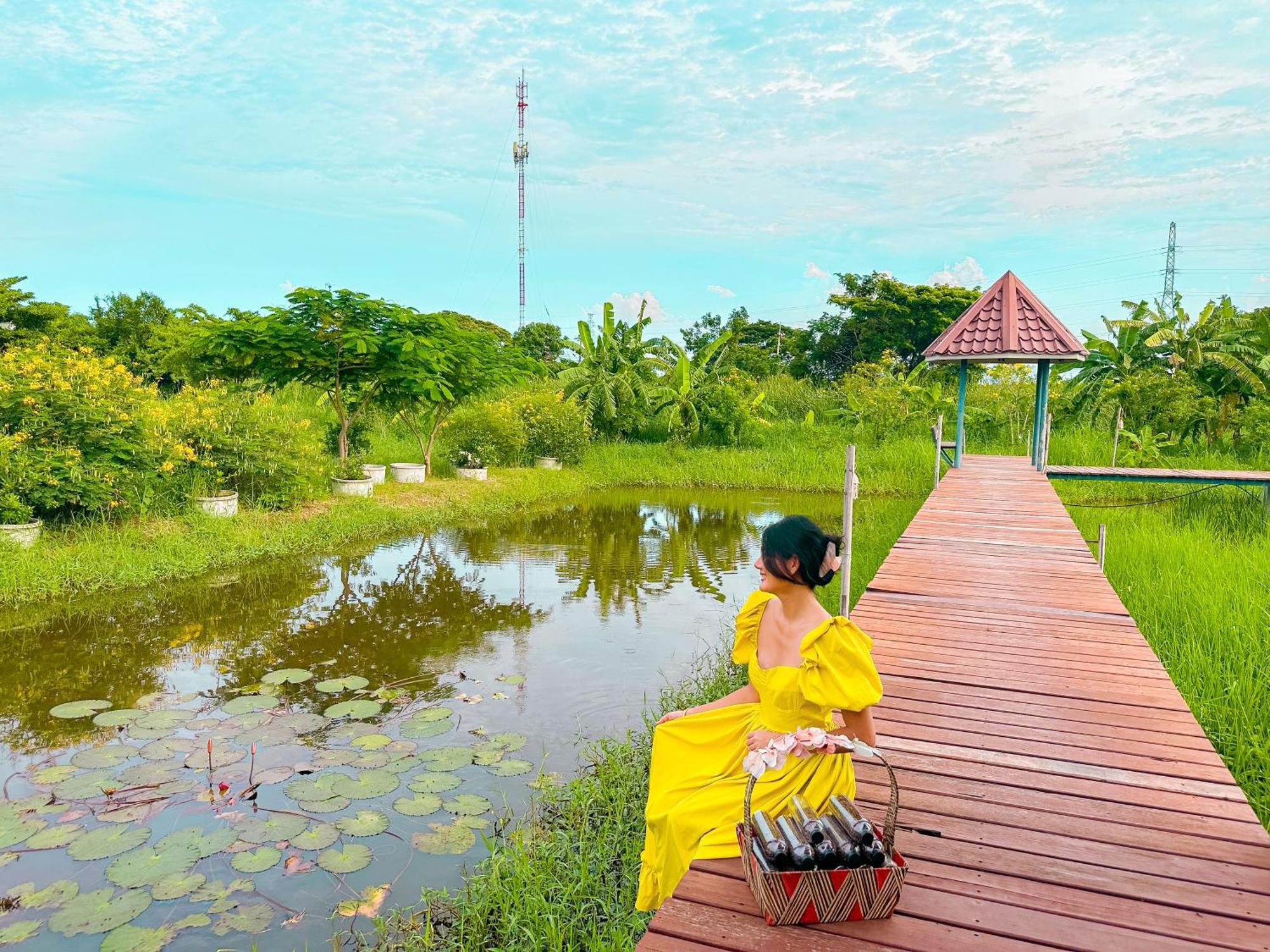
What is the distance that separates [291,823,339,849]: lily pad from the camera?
12.6ft

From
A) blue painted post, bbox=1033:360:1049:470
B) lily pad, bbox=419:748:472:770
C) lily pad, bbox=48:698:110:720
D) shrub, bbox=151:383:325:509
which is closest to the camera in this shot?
lily pad, bbox=419:748:472:770

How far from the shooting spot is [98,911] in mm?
3324

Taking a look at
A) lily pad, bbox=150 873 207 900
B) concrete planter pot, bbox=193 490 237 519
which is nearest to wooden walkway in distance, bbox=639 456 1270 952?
lily pad, bbox=150 873 207 900

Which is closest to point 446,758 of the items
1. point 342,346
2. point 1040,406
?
point 1040,406

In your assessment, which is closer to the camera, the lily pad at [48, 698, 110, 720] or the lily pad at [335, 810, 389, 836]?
the lily pad at [335, 810, 389, 836]

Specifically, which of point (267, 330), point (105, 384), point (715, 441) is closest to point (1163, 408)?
point (715, 441)

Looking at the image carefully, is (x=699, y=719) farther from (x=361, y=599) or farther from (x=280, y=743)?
(x=361, y=599)

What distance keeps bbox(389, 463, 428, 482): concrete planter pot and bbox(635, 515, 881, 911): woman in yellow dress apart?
40.9ft

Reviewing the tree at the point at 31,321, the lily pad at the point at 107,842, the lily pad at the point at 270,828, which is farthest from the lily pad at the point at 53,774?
the tree at the point at 31,321

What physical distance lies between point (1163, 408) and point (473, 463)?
12.1 m

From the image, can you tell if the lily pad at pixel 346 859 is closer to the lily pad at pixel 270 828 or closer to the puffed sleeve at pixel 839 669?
the lily pad at pixel 270 828

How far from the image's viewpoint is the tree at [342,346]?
11.9 metres

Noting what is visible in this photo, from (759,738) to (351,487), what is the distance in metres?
11.3

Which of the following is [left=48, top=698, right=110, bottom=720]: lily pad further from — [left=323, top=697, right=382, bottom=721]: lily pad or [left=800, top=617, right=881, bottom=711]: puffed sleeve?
[left=800, top=617, right=881, bottom=711]: puffed sleeve
